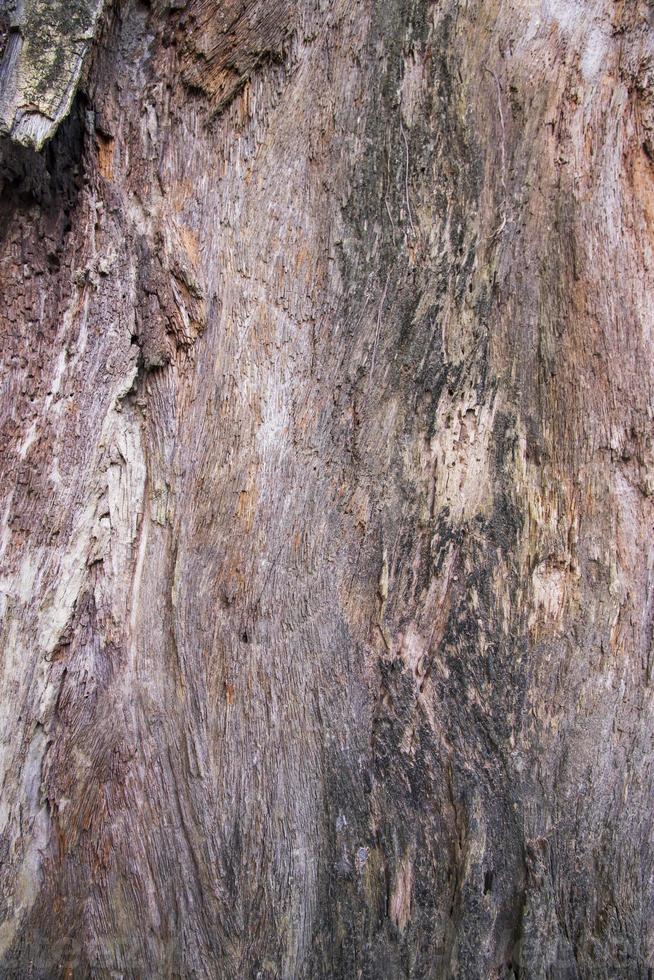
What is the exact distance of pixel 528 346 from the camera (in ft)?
6.75

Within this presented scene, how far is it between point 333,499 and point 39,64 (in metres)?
1.41

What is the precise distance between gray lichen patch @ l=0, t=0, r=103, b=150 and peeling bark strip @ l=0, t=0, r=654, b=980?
0.13 metres

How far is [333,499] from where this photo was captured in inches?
81.7

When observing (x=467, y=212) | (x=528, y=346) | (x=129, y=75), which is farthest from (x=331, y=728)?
(x=129, y=75)

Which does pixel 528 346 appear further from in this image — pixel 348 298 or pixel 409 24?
pixel 409 24

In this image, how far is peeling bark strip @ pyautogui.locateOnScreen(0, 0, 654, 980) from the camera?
1.99 m

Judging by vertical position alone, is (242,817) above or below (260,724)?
below

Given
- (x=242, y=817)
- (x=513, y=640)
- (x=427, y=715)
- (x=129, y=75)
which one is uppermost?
(x=129, y=75)

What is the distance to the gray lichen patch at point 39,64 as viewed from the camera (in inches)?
71.8

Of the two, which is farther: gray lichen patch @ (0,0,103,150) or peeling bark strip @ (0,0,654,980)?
peeling bark strip @ (0,0,654,980)

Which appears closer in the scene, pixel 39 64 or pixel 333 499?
pixel 39 64

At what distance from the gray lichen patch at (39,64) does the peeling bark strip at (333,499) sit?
0.44 ft

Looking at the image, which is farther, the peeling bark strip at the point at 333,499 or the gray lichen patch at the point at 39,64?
the peeling bark strip at the point at 333,499

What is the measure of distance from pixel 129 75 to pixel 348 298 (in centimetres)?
92
